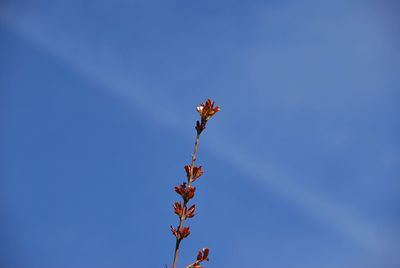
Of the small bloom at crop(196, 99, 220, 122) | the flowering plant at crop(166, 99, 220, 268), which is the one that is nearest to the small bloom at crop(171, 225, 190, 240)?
the flowering plant at crop(166, 99, 220, 268)

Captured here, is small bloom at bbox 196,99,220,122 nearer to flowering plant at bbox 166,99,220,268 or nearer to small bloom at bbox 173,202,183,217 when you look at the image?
flowering plant at bbox 166,99,220,268

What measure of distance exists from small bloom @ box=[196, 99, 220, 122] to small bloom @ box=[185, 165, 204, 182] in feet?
2.19

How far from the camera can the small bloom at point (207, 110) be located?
5.04 metres

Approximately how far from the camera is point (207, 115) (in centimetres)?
504

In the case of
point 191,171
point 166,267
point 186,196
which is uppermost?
point 191,171

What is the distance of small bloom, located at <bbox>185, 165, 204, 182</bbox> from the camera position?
4629mm

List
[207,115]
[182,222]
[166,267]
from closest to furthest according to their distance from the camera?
1. [166,267]
2. [182,222]
3. [207,115]

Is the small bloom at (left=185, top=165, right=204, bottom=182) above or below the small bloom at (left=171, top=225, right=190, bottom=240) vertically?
above

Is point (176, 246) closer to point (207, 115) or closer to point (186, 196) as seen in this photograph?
point (186, 196)

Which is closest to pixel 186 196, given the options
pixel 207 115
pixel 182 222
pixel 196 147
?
pixel 182 222

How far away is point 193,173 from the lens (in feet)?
15.6

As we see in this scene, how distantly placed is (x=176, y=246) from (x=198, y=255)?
455mm

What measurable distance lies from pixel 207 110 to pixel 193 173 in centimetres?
83

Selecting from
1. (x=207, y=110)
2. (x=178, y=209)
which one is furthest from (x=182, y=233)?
(x=207, y=110)
